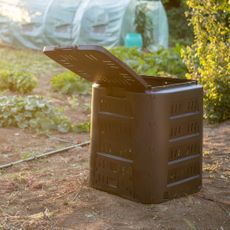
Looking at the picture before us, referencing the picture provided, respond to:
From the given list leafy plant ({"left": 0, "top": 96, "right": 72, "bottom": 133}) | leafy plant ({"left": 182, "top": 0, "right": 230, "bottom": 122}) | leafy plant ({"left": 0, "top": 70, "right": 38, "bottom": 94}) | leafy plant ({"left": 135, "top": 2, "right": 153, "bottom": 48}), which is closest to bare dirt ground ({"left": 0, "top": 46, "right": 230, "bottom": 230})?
leafy plant ({"left": 0, "top": 96, "right": 72, "bottom": 133})

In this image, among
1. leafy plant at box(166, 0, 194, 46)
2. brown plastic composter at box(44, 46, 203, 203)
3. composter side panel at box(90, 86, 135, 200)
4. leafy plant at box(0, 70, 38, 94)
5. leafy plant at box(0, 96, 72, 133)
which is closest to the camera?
brown plastic composter at box(44, 46, 203, 203)

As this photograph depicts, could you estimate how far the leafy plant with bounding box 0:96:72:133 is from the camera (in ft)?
22.6

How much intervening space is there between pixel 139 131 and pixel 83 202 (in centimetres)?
65

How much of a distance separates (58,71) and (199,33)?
18.1 feet

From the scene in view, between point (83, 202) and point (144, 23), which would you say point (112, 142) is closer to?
point (83, 202)

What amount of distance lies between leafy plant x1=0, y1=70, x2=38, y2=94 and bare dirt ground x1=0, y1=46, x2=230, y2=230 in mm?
3547

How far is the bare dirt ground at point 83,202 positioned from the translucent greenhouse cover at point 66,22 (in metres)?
11.4

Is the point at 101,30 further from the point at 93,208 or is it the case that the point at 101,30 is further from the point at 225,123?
the point at 93,208

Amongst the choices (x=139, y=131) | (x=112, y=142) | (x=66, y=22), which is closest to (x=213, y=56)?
(x=112, y=142)

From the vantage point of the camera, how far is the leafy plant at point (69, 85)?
9.66 metres

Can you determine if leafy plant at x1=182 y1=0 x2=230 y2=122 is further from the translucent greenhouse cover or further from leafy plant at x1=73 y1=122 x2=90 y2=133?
the translucent greenhouse cover

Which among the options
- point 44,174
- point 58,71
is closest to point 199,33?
point 44,174

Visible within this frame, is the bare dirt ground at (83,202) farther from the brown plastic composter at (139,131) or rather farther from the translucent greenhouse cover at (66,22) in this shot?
the translucent greenhouse cover at (66,22)

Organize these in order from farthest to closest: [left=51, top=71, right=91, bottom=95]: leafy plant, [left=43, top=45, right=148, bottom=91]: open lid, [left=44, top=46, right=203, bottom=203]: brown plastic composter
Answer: [left=51, top=71, right=91, bottom=95]: leafy plant, [left=44, top=46, right=203, bottom=203]: brown plastic composter, [left=43, top=45, right=148, bottom=91]: open lid
